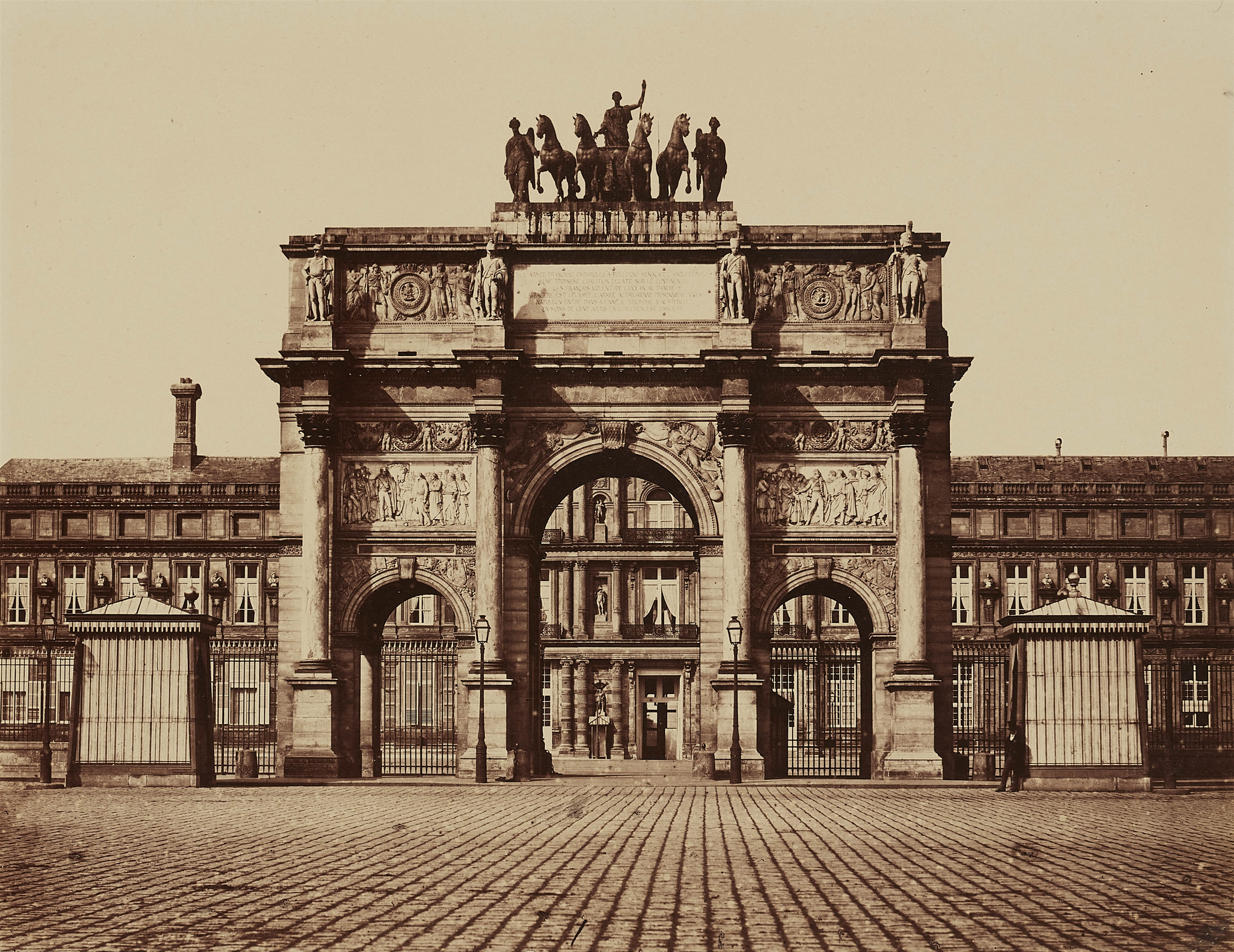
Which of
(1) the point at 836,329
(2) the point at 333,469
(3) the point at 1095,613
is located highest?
(1) the point at 836,329

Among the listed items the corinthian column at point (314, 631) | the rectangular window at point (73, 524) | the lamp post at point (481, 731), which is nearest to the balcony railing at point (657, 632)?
the rectangular window at point (73, 524)

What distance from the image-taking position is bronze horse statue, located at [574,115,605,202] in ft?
129

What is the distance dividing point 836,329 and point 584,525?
33.9 meters

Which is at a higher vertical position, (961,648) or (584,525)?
(584,525)

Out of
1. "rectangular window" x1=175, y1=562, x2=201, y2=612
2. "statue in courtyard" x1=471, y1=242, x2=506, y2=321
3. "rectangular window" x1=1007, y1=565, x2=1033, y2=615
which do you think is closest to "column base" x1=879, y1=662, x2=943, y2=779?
"statue in courtyard" x1=471, y1=242, x2=506, y2=321

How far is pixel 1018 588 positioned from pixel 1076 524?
3193mm

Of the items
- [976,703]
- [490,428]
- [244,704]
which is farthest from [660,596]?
[490,428]

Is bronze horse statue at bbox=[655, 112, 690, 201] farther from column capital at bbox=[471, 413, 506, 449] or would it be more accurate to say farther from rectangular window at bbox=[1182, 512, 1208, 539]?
rectangular window at bbox=[1182, 512, 1208, 539]

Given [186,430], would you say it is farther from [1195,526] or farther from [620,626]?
[1195,526]

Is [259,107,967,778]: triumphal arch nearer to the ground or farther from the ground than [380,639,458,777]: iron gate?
farther from the ground

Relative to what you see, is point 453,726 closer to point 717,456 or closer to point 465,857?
point 717,456

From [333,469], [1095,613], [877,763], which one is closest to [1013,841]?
[1095,613]

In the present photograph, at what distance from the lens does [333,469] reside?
126ft

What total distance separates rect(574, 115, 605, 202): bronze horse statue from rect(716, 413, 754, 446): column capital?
18.4 ft
